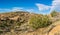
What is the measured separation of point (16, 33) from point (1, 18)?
468 inches

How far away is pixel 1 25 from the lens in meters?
28.3

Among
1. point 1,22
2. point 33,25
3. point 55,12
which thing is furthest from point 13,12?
point 33,25

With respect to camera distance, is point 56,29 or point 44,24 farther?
point 44,24

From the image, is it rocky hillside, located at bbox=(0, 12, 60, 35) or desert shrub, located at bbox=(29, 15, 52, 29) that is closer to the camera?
rocky hillside, located at bbox=(0, 12, 60, 35)

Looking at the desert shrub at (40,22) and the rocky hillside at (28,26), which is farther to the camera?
the desert shrub at (40,22)

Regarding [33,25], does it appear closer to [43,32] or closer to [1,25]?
[43,32]

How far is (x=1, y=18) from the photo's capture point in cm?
3256

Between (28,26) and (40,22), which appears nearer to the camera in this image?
(40,22)

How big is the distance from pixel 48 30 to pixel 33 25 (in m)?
3.88

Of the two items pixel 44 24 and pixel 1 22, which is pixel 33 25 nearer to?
pixel 44 24

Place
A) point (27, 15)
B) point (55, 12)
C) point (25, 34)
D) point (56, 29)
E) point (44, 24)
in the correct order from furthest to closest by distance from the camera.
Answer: point (27, 15) < point (55, 12) < point (44, 24) < point (25, 34) < point (56, 29)

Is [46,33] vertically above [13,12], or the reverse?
[13,12]

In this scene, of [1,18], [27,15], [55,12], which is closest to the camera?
[55,12]

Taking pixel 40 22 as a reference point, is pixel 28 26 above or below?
below
